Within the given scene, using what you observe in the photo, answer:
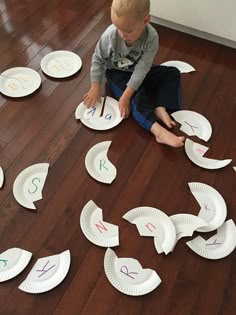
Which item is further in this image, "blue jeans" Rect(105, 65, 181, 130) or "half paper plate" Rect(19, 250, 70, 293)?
"blue jeans" Rect(105, 65, 181, 130)

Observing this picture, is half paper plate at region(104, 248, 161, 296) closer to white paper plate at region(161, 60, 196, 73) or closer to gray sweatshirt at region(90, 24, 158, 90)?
gray sweatshirt at region(90, 24, 158, 90)

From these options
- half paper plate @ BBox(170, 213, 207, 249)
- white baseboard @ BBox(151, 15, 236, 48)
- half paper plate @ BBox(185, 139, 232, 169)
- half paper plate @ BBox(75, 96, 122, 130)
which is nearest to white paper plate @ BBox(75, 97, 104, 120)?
half paper plate @ BBox(75, 96, 122, 130)

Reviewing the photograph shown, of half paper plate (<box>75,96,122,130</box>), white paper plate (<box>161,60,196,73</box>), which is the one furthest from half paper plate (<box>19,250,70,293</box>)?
white paper plate (<box>161,60,196,73</box>)

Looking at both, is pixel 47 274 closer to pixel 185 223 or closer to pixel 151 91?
pixel 185 223

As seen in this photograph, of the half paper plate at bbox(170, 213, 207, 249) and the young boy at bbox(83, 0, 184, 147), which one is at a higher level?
the young boy at bbox(83, 0, 184, 147)

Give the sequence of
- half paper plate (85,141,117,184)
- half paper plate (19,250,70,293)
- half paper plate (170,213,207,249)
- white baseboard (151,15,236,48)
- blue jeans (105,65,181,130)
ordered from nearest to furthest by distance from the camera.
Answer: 1. half paper plate (19,250,70,293)
2. half paper plate (170,213,207,249)
3. half paper plate (85,141,117,184)
4. blue jeans (105,65,181,130)
5. white baseboard (151,15,236,48)

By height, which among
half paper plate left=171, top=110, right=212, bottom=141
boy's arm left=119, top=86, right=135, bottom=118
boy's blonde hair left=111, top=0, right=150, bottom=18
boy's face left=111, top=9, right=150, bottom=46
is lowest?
half paper plate left=171, top=110, right=212, bottom=141

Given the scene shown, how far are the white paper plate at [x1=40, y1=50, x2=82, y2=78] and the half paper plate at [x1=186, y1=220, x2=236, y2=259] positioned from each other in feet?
2.65

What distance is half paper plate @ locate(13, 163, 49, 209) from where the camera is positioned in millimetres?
1097

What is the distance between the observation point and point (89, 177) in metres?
1.16

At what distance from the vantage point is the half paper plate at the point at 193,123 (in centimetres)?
128

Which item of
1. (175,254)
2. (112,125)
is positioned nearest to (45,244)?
(175,254)

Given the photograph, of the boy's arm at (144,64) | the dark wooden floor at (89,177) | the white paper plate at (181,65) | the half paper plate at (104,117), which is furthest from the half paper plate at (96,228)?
the white paper plate at (181,65)

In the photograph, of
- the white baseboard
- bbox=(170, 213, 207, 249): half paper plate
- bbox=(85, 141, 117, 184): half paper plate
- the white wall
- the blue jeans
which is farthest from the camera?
the white baseboard
